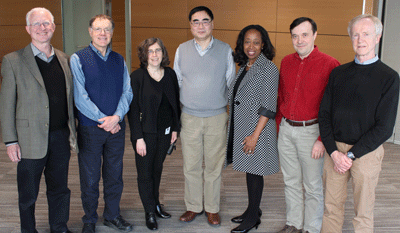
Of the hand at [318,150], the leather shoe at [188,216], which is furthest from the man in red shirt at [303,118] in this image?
the leather shoe at [188,216]

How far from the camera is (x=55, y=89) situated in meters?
2.52

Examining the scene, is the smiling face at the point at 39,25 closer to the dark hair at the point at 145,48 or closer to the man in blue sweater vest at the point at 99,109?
the man in blue sweater vest at the point at 99,109

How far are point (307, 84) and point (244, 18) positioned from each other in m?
4.90

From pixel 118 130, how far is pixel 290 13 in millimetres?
5574

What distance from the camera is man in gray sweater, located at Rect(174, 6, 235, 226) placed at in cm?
285

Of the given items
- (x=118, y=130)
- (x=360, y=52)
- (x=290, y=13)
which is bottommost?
(x=118, y=130)

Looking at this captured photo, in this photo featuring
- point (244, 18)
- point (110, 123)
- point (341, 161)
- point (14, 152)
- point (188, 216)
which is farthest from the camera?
point (244, 18)

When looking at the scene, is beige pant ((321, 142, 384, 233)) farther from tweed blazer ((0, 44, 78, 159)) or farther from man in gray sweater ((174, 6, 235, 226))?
tweed blazer ((0, 44, 78, 159))

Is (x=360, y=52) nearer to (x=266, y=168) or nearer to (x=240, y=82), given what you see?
(x=240, y=82)

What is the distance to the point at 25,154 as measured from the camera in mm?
2463

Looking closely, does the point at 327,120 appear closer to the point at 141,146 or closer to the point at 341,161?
the point at 341,161

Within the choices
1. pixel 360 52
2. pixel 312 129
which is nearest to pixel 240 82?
pixel 312 129

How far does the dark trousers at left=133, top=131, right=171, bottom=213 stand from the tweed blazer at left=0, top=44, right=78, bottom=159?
0.77 metres

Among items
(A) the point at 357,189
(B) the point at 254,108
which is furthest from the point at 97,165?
(A) the point at 357,189
